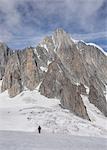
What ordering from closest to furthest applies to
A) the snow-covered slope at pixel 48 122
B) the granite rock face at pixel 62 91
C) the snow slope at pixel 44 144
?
1. the snow slope at pixel 44 144
2. the snow-covered slope at pixel 48 122
3. the granite rock face at pixel 62 91

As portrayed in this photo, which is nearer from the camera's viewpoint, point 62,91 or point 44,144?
point 44,144

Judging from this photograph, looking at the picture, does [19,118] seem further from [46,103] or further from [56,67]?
[56,67]

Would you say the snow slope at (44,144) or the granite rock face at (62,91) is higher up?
the granite rock face at (62,91)

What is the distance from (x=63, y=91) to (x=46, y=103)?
575 inches

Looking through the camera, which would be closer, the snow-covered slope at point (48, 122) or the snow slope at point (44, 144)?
the snow slope at point (44, 144)

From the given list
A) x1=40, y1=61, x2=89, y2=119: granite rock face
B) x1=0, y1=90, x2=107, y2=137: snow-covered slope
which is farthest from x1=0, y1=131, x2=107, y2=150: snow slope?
x1=40, y1=61, x2=89, y2=119: granite rock face

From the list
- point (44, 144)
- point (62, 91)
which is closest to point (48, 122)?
point (62, 91)

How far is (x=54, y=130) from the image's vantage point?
120 meters

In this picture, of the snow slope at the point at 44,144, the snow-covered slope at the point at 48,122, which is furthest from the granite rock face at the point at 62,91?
the snow slope at the point at 44,144

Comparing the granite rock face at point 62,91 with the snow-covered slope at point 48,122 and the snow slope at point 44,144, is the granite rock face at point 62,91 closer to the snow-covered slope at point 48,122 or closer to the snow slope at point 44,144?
the snow-covered slope at point 48,122

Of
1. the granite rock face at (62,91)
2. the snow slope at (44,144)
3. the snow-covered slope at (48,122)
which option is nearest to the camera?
the snow slope at (44,144)

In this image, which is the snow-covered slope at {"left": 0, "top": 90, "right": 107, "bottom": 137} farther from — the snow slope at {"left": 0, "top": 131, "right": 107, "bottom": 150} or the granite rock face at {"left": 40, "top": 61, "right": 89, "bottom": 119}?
the snow slope at {"left": 0, "top": 131, "right": 107, "bottom": 150}

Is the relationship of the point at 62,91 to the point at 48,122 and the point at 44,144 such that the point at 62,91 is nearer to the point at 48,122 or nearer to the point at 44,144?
the point at 48,122

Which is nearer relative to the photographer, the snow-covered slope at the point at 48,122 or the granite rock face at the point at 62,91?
the snow-covered slope at the point at 48,122
